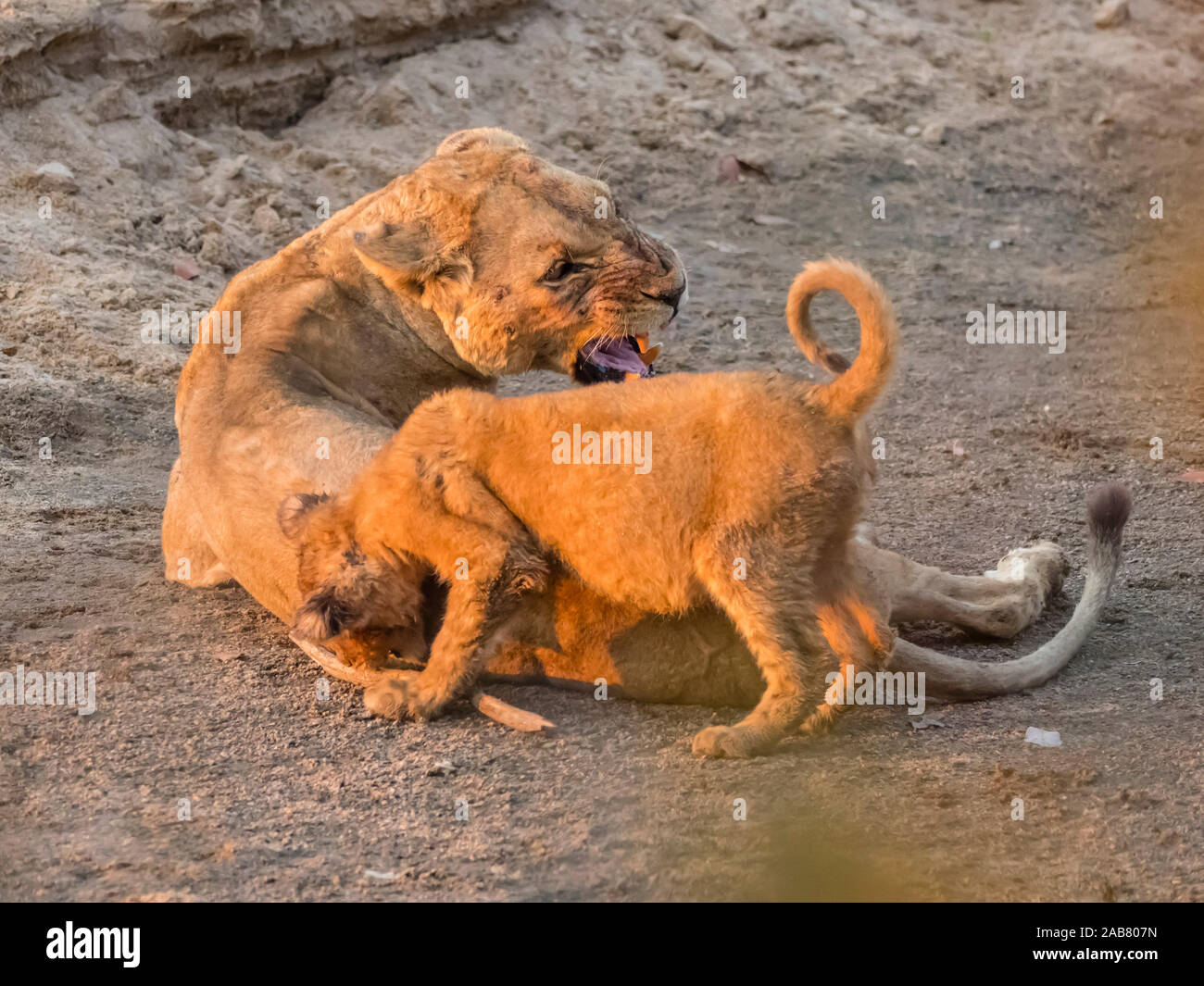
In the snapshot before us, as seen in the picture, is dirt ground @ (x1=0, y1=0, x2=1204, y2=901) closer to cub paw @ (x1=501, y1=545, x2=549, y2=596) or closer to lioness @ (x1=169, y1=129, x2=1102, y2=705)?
lioness @ (x1=169, y1=129, x2=1102, y2=705)

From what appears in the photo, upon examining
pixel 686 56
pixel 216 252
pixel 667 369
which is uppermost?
pixel 686 56

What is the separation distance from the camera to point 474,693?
14.8 ft

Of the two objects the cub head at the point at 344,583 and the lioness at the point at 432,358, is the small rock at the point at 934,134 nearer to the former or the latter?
the lioness at the point at 432,358

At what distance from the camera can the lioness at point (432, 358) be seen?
470 cm

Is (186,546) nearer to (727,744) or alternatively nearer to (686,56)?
(727,744)

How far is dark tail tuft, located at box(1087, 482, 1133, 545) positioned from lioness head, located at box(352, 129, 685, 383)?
155cm

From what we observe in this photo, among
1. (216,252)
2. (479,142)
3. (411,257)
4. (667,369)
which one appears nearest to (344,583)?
(411,257)

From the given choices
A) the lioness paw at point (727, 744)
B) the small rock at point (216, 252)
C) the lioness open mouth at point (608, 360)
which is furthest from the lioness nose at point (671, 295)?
the small rock at point (216, 252)

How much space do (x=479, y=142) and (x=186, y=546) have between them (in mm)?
1777

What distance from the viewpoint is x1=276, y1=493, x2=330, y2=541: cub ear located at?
454cm

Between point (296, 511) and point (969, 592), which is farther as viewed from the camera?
point (969, 592)

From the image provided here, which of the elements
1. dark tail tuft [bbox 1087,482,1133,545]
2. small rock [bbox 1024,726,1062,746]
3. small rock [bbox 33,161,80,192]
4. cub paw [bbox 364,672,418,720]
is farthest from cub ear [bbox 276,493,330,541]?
small rock [bbox 33,161,80,192]

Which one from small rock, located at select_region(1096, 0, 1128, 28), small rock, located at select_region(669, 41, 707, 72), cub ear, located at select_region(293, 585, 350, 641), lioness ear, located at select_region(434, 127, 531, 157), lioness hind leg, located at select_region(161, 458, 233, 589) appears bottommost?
cub ear, located at select_region(293, 585, 350, 641)

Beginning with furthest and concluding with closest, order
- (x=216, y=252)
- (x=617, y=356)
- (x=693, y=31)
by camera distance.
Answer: (x=693, y=31) → (x=216, y=252) → (x=617, y=356)
